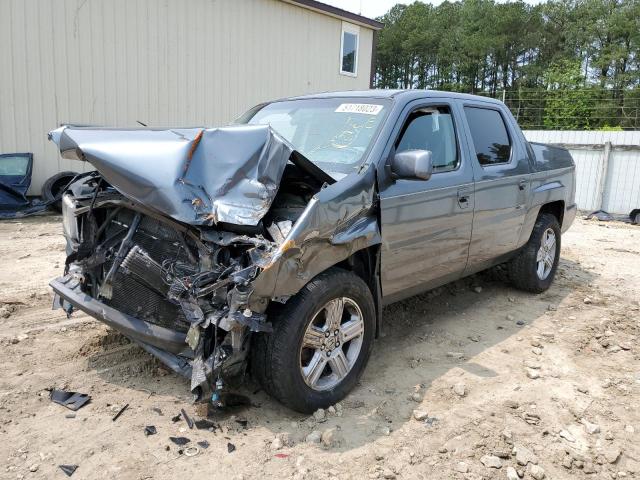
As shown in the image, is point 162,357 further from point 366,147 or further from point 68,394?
point 366,147

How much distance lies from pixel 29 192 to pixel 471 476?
33.1ft

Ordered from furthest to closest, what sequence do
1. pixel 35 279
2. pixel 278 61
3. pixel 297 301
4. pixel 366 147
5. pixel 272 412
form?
pixel 278 61 → pixel 35 279 → pixel 366 147 → pixel 272 412 → pixel 297 301

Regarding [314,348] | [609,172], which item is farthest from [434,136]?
[609,172]

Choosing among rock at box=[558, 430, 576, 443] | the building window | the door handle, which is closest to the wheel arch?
the door handle

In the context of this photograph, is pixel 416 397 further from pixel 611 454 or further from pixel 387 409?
pixel 611 454

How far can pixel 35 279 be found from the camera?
5496 millimetres

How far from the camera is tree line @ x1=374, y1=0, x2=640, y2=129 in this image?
1127 inches

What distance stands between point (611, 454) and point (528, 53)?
4854cm

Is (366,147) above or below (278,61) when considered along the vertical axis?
below

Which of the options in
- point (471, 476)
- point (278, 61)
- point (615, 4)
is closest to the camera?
point (471, 476)

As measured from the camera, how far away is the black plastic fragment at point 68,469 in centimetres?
260

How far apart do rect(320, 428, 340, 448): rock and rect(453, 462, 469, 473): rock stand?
2.10 feet

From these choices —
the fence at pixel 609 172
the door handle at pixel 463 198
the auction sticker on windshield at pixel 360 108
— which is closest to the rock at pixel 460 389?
the door handle at pixel 463 198

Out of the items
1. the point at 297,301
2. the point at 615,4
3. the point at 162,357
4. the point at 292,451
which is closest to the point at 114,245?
the point at 162,357
